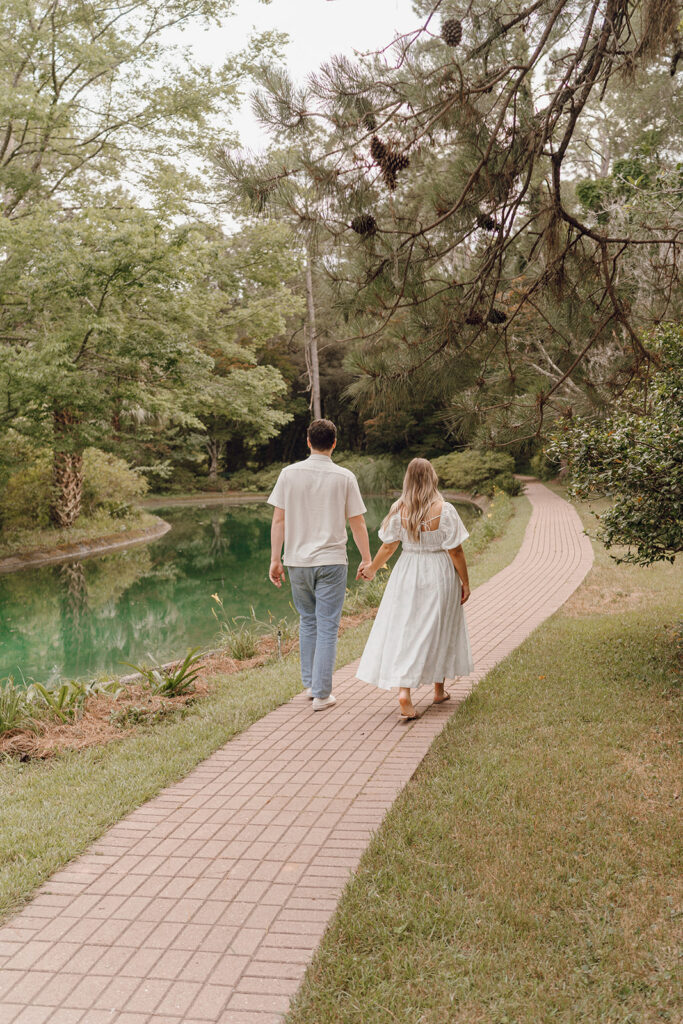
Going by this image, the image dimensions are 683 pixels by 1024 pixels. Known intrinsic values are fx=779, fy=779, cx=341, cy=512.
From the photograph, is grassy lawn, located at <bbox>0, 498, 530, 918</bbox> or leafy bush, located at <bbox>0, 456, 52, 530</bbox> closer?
grassy lawn, located at <bbox>0, 498, 530, 918</bbox>

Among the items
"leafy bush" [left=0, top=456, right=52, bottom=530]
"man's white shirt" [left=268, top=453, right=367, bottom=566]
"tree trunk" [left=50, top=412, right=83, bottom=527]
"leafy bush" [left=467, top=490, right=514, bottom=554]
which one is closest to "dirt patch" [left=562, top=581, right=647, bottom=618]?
"man's white shirt" [left=268, top=453, right=367, bottom=566]

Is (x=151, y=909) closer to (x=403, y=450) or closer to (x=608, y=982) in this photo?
(x=608, y=982)

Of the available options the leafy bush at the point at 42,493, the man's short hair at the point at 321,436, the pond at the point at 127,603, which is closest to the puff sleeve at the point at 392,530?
the man's short hair at the point at 321,436

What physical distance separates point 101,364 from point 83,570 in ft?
15.9

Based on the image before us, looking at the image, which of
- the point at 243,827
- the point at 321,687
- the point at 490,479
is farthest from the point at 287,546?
the point at 490,479

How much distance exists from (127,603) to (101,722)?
895 cm

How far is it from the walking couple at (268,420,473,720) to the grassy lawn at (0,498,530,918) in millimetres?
886

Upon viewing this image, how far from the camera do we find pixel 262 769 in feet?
15.4

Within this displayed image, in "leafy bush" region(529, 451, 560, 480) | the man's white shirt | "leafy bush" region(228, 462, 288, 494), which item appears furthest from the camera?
"leafy bush" region(228, 462, 288, 494)

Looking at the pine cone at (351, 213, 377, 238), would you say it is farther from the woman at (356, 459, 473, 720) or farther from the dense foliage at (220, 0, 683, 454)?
the woman at (356, 459, 473, 720)

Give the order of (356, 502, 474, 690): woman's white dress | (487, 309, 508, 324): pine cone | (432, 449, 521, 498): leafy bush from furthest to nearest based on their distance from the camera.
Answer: (432, 449, 521, 498): leafy bush, (356, 502, 474, 690): woman's white dress, (487, 309, 508, 324): pine cone

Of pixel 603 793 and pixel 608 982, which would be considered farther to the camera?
pixel 603 793

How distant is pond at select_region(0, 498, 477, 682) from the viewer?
35.3ft

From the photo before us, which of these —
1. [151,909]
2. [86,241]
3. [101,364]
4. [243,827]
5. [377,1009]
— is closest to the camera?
[377,1009]
